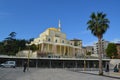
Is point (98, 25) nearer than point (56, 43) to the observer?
Yes

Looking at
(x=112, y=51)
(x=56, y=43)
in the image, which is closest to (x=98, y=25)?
(x=56, y=43)

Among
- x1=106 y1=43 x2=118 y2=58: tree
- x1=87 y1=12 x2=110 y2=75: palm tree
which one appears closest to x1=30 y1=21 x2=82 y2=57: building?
x1=106 y1=43 x2=118 y2=58: tree

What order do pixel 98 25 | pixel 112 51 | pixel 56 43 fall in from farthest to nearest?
1. pixel 112 51
2. pixel 56 43
3. pixel 98 25

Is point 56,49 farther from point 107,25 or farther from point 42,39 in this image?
point 107,25

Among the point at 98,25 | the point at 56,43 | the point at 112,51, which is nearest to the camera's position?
the point at 98,25

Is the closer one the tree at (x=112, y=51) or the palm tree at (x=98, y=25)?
the palm tree at (x=98, y=25)

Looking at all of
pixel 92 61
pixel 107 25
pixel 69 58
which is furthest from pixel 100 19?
pixel 92 61

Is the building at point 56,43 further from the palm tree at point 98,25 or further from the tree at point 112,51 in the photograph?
the palm tree at point 98,25

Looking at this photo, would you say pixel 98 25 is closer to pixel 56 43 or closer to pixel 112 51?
pixel 56 43

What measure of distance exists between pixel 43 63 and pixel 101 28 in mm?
49170

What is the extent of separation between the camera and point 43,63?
78062mm

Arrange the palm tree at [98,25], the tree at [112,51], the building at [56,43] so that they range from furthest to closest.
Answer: the tree at [112,51], the building at [56,43], the palm tree at [98,25]

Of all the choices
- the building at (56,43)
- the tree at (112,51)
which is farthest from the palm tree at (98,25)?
the tree at (112,51)

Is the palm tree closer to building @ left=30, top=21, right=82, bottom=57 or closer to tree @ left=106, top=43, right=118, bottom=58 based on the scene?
building @ left=30, top=21, right=82, bottom=57
